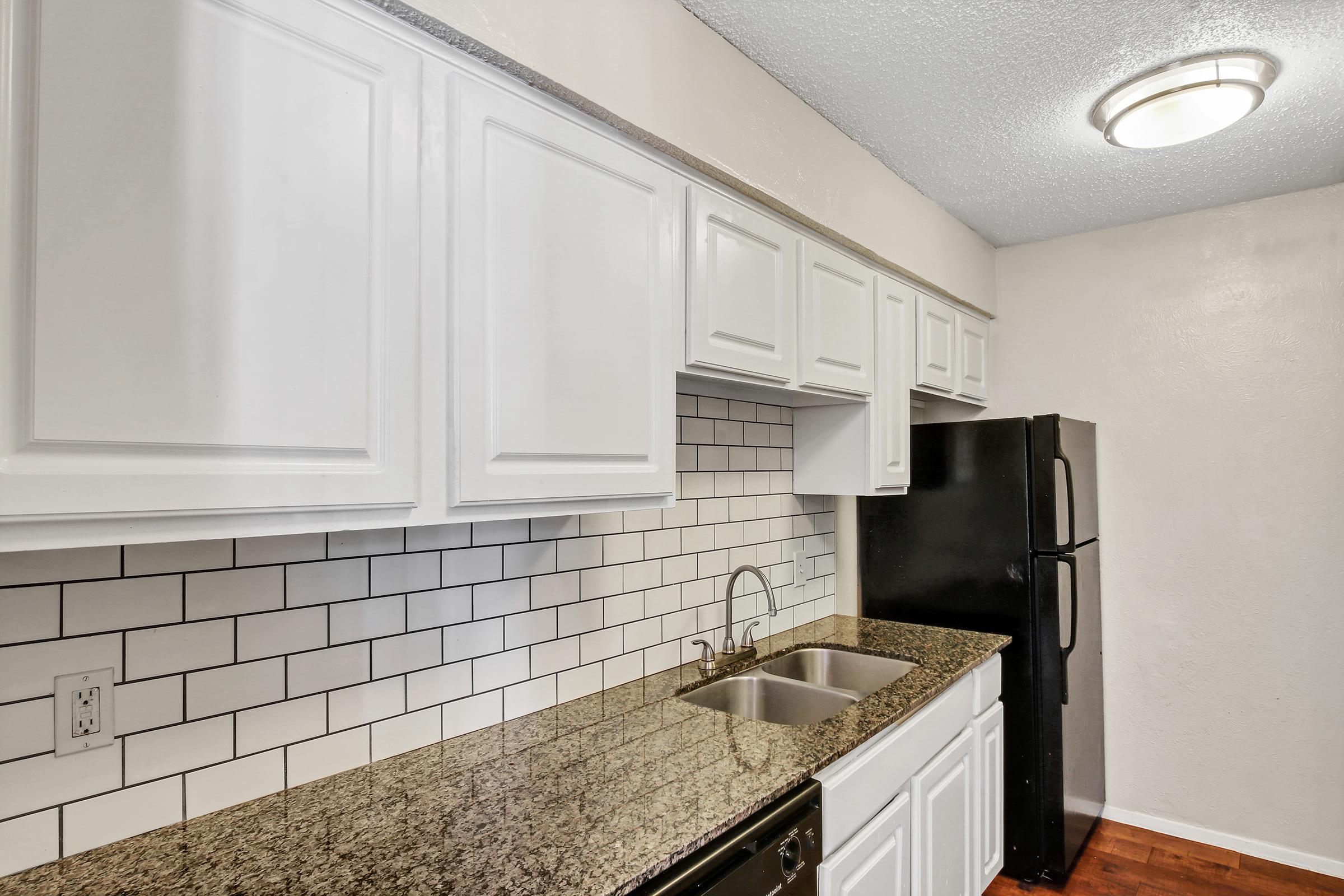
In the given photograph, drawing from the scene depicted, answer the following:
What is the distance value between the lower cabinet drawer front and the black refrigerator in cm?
52

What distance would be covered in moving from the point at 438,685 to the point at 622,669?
1.85 feet

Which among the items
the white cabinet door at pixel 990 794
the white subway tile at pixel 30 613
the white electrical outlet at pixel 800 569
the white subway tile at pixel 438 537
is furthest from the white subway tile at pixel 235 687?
the white cabinet door at pixel 990 794

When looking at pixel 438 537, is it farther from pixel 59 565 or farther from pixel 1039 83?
pixel 1039 83

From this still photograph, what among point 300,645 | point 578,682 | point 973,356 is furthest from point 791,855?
point 973,356

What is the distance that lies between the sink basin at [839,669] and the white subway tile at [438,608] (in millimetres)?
1055

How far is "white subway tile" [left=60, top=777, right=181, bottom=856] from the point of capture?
3.45 ft

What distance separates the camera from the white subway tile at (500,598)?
5.20 feet

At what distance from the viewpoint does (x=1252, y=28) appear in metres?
1.66

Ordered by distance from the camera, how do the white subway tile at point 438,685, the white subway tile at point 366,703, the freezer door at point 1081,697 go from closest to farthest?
the white subway tile at point 366,703 → the white subway tile at point 438,685 → the freezer door at point 1081,697

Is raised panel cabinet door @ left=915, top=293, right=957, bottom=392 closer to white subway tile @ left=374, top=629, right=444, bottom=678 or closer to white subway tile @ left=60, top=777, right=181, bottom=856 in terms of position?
white subway tile @ left=374, top=629, right=444, bottom=678

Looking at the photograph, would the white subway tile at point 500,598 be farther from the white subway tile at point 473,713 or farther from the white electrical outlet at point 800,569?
the white electrical outlet at point 800,569

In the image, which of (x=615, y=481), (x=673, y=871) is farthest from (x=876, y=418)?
(x=673, y=871)

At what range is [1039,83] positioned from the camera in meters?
1.90

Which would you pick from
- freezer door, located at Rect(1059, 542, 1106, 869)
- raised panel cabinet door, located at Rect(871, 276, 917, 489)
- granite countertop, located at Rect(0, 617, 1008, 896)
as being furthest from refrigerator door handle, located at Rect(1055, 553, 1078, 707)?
granite countertop, located at Rect(0, 617, 1008, 896)
